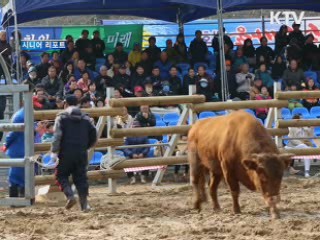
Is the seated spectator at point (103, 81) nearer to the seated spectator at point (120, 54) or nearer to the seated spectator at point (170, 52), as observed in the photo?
the seated spectator at point (120, 54)

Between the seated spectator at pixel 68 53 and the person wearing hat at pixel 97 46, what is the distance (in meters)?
0.79

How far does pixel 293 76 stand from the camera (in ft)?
66.3

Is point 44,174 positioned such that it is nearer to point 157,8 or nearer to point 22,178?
point 22,178

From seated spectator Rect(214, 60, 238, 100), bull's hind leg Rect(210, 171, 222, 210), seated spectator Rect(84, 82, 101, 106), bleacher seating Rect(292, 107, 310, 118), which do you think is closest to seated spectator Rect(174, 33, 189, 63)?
→ seated spectator Rect(214, 60, 238, 100)

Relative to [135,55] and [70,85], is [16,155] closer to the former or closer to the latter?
[70,85]

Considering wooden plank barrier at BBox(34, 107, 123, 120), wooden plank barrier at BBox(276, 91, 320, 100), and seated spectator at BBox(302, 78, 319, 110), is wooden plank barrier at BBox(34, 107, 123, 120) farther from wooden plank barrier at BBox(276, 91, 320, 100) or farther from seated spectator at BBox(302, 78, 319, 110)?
seated spectator at BBox(302, 78, 319, 110)

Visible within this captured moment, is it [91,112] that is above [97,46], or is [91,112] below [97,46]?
below

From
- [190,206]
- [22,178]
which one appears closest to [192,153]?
[190,206]

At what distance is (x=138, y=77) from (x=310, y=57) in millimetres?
5715

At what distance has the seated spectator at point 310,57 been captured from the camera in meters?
22.2

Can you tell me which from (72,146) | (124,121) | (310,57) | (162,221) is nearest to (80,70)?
(124,121)

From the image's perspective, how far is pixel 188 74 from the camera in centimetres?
1920

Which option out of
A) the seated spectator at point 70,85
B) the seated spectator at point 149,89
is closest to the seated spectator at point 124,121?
the seated spectator at point 70,85

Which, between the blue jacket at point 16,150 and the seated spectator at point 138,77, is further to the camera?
the seated spectator at point 138,77
